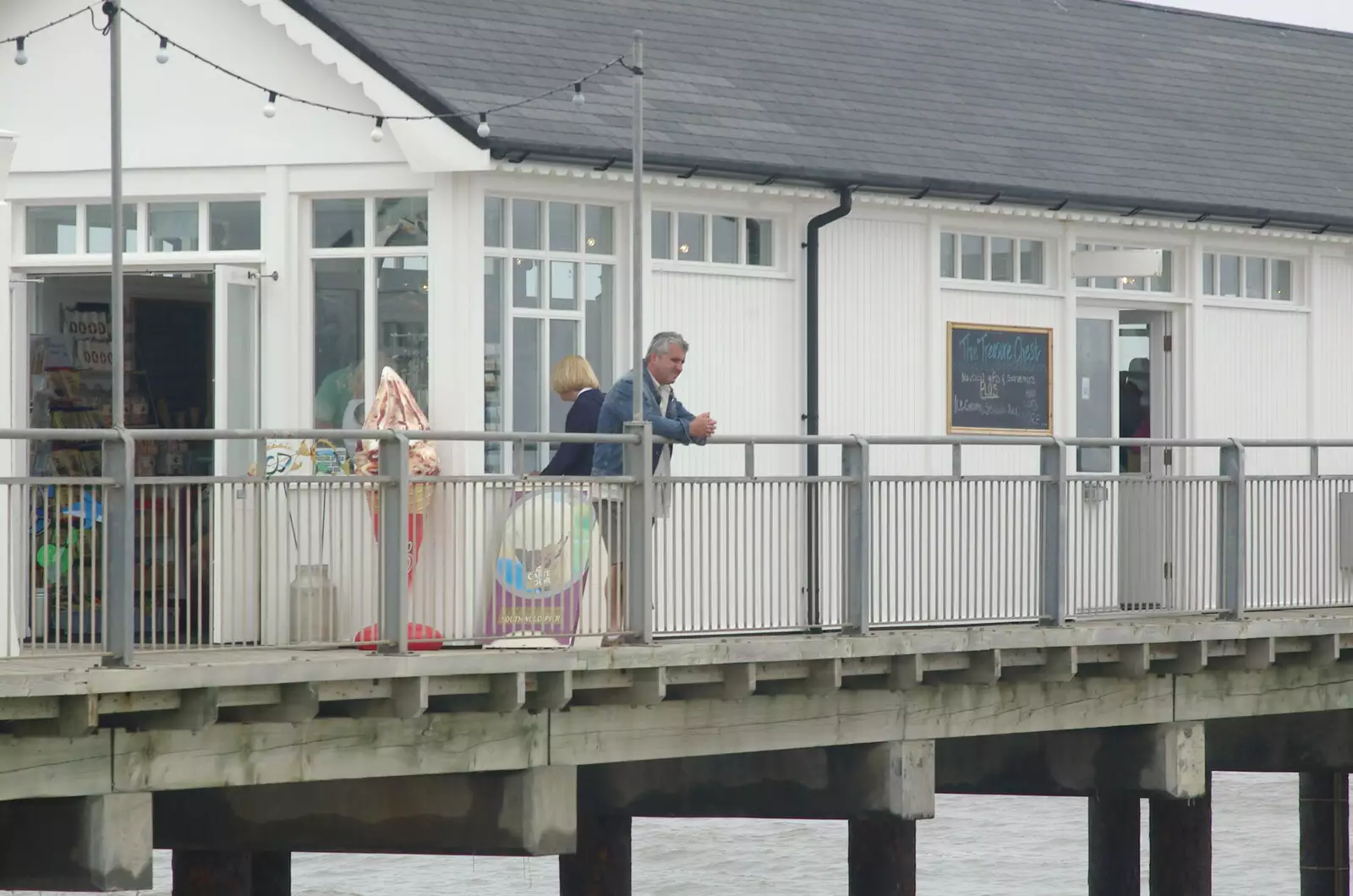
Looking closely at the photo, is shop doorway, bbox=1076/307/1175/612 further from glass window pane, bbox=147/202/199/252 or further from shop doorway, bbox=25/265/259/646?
glass window pane, bbox=147/202/199/252

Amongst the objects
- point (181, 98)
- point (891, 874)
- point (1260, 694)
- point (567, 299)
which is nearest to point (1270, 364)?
point (1260, 694)

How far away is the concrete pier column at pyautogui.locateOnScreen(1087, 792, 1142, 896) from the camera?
2216 cm

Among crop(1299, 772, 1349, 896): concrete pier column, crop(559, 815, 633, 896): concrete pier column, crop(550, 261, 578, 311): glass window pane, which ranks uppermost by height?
crop(550, 261, 578, 311): glass window pane

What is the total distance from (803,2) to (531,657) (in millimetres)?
8626

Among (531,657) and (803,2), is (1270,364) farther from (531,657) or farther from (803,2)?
(531,657)

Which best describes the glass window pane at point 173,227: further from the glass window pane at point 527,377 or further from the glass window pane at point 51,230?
the glass window pane at point 527,377

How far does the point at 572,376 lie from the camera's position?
51.0ft

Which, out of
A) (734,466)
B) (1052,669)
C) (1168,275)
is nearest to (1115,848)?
(1168,275)

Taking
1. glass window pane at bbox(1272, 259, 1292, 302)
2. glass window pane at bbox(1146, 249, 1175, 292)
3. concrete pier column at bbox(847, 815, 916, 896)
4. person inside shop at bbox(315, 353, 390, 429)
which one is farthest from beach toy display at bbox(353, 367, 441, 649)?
glass window pane at bbox(1272, 259, 1292, 302)

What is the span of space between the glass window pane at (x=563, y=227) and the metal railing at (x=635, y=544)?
4.46 ft

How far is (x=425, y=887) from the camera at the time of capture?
1511 inches

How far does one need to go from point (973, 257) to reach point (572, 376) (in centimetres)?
363

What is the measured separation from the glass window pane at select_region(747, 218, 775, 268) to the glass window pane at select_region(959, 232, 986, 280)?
1.73 metres

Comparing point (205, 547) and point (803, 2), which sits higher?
point (803, 2)
